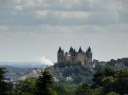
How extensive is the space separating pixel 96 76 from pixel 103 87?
834 cm

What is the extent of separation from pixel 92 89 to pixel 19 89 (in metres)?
15.5

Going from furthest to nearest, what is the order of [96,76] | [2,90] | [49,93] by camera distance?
1. [96,76]
2. [2,90]
3. [49,93]

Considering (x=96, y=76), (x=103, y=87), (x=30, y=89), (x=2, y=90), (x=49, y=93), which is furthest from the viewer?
(x=96, y=76)

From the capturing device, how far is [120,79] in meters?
119

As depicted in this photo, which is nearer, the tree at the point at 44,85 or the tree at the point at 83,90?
the tree at the point at 44,85

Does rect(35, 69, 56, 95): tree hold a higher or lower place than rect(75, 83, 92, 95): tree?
lower

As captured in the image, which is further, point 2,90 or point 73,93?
point 73,93

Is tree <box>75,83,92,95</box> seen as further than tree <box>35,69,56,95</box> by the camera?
Yes

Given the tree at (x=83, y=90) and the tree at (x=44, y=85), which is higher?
the tree at (x=83, y=90)

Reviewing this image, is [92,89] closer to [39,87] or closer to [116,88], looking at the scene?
[116,88]

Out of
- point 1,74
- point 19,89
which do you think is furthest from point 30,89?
point 1,74

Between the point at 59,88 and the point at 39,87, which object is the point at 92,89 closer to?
the point at 59,88

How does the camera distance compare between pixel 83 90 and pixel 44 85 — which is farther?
pixel 83 90

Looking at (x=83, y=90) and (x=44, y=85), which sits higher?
(x=83, y=90)
